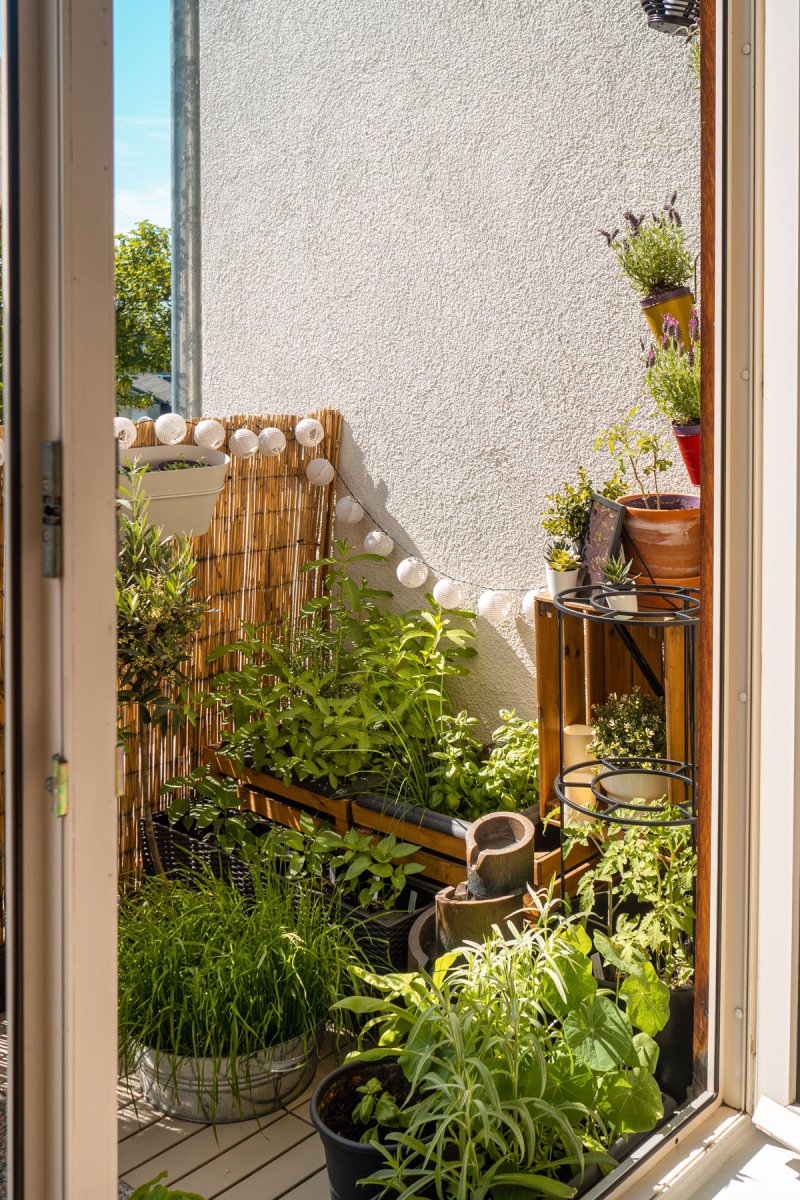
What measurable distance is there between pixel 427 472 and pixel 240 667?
813 millimetres

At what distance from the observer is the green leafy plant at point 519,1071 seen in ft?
4.89

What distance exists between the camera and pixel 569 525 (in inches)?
90.0

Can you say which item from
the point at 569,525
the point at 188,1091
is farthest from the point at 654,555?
the point at 188,1091

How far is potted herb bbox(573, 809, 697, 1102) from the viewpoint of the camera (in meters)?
1.83

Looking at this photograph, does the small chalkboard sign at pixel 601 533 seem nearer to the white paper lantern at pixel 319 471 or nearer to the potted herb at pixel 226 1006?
the potted herb at pixel 226 1006

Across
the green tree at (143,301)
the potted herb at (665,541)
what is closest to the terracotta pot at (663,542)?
the potted herb at (665,541)

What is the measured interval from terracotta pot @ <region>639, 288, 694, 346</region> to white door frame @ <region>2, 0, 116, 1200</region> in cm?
145

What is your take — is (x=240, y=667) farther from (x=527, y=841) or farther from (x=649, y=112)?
(x=649, y=112)

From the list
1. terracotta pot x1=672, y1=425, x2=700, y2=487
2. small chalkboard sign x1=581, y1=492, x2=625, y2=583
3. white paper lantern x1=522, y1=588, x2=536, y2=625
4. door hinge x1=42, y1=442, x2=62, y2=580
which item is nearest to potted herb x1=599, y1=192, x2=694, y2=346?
terracotta pot x1=672, y1=425, x2=700, y2=487

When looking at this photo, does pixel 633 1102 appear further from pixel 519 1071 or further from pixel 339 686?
pixel 339 686

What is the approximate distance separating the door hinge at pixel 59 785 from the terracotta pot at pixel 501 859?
1452mm

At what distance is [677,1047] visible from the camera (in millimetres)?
1831

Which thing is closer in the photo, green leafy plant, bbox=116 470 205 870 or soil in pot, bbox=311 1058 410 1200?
soil in pot, bbox=311 1058 410 1200

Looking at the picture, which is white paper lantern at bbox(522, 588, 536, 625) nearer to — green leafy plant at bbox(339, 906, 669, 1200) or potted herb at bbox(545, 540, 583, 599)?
potted herb at bbox(545, 540, 583, 599)
